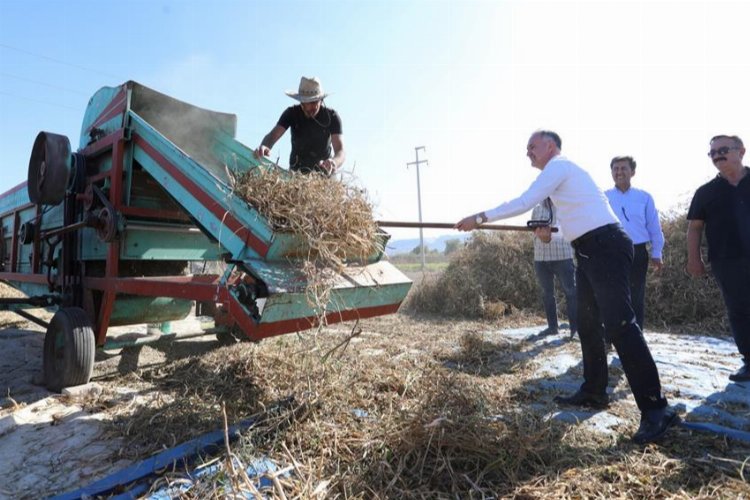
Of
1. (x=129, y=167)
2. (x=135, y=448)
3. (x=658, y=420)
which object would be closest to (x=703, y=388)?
(x=658, y=420)

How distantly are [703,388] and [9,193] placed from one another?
7991mm

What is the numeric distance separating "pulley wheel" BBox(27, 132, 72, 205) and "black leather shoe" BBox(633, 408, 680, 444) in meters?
4.69

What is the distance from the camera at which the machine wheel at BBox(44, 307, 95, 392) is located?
11.4ft

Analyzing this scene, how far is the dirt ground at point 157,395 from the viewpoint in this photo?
96.7 inches

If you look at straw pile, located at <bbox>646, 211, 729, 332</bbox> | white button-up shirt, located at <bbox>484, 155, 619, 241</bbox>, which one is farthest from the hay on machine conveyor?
straw pile, located at <bbox>646, 211, 729, 332</bbox>

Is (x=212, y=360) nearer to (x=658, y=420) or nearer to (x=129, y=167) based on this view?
(x=129, y=167)

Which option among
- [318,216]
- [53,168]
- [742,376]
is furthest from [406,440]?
[53,168]

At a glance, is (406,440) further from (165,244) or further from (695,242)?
(695,242)

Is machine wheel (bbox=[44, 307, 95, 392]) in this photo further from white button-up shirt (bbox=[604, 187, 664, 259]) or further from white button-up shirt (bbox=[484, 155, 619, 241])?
white button-up shirt (bbox=[604, 187, 664, 259])

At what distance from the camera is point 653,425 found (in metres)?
2.55

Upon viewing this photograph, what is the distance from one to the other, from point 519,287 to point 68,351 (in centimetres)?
774

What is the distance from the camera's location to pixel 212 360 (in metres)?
4.16

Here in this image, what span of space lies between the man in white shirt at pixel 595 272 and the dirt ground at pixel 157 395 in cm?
20

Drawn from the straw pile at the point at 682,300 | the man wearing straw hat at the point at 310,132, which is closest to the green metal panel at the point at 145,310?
the man wearing straw hat at the point at 310,132
